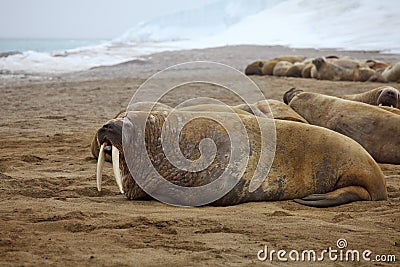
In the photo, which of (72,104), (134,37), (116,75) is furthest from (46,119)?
(134,37)

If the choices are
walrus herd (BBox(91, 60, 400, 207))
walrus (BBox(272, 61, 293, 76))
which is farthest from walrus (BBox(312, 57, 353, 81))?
walrus herd (BBox(91, 60, 400, 207))

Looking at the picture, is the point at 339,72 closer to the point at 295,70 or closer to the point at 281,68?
the point at 295,70

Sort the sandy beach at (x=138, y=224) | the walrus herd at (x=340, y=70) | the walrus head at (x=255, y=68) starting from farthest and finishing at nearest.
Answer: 1. the walrus head at (x=255, y=68)
2. the walrus herd at (x=340, y=70)
3. the sandy beach at (x=138, y=224)

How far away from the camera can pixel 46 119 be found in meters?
8.38

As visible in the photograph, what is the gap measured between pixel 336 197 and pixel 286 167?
40cm

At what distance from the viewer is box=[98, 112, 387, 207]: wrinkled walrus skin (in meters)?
4.14

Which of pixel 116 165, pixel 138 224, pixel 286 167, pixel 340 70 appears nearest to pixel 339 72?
pixel 340 70

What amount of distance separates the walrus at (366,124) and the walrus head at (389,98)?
89cm

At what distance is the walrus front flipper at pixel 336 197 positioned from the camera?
13.4 ft

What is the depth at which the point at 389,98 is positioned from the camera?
23.2 feet

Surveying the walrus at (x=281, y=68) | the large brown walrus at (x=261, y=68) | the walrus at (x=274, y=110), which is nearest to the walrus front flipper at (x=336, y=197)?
the walrus at (x=274, y=110)

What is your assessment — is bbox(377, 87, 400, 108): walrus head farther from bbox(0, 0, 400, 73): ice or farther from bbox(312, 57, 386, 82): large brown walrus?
bbox(0, 0, 400, 73): ice

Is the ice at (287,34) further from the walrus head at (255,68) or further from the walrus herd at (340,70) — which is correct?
the walrus herd at (340,70)

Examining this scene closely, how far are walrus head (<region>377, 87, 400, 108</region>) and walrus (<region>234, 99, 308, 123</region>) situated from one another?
1292 mm
